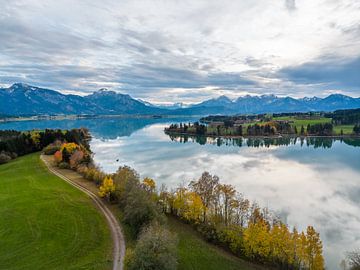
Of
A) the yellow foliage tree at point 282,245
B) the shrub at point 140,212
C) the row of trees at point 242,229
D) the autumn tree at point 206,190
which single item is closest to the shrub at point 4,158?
the row of trees at point 242,229

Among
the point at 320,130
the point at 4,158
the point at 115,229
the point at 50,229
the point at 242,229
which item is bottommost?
the point at 115,229

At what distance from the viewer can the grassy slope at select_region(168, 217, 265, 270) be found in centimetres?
3011

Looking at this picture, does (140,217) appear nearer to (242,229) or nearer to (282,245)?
(242,229)

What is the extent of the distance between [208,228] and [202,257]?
237 inches

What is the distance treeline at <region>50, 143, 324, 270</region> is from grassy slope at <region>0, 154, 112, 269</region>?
4.34m

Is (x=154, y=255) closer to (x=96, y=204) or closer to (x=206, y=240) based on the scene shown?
(x=206, y=240)

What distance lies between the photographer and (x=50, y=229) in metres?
35.7

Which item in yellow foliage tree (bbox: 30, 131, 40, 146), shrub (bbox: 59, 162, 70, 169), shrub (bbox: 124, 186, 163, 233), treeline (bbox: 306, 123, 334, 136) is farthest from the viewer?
treeline (bbox: 306, 123, 334, 136)

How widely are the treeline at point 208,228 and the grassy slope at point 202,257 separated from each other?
141cm

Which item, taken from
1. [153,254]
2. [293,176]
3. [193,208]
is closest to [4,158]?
[193,208]

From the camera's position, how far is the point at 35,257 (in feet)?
96.8

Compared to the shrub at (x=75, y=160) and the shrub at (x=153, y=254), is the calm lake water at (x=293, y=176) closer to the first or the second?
the shrub at (x=75, y=160)

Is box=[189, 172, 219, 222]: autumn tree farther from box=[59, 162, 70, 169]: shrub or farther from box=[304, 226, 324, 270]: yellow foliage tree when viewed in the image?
box=[59, 162, 70, 169]: shrub

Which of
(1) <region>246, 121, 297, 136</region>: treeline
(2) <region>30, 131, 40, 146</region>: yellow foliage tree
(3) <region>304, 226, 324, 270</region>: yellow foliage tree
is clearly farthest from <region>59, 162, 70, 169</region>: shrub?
(1) <region>246, 121, 297, 136</region>: treeline
